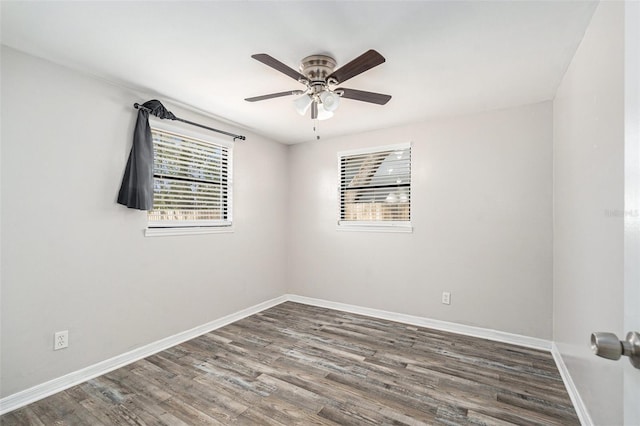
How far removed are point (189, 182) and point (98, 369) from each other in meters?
1.86

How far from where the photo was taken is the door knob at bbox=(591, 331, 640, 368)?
1.91ft

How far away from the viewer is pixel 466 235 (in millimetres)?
3299

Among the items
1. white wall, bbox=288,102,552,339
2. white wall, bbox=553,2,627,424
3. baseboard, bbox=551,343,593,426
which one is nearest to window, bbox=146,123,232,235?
white wall, bbox=288,102,552,339

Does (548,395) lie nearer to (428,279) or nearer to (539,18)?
(428,279)

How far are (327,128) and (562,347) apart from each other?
10.7ft

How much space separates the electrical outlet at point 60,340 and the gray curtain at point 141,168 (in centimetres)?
107

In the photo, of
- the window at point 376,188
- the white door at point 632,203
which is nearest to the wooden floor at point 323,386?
the window at point 376,188

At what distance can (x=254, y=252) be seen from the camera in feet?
13.3

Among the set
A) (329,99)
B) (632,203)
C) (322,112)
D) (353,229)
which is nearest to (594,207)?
(632,203)

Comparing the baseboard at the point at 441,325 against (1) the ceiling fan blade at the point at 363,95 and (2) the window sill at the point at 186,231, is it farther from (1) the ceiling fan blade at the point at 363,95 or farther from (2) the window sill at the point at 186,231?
(1) the ceiling fan blade at the point at 363,95

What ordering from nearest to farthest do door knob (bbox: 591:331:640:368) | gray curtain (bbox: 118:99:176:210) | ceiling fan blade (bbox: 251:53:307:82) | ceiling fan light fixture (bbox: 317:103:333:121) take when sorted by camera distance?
1. door knob (bbox: 591:331:640:368)
2. ceiling fan blade (bbox: 251:53:307:82)
3. ceiling fan light fixture (bbox: 317:103:333:121)
4. gray curtain (bbox: 118:99:176:210)

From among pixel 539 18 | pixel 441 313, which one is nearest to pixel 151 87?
pixel 539 18

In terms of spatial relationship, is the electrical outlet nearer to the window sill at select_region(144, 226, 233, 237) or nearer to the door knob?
the window sill at select_region(144, 226, 233, 237)

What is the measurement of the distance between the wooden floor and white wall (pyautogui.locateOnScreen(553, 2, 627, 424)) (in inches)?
17.1
